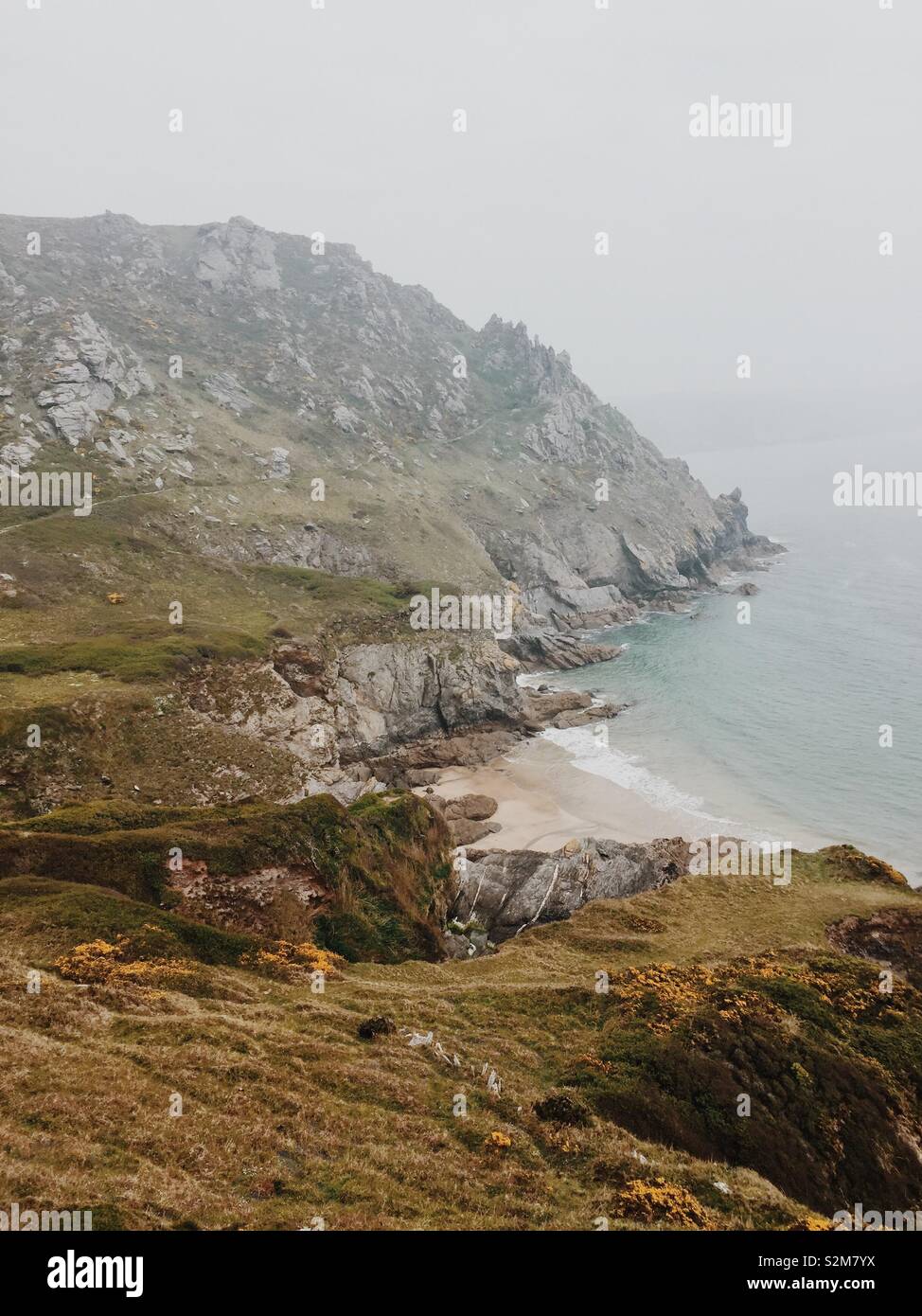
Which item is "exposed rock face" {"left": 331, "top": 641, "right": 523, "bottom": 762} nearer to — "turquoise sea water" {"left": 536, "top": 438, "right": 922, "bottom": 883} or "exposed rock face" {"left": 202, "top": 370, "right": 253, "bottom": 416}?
"turquoise sea water" {"left": 536, "top": 438, "right": 922, "bottom": 883}

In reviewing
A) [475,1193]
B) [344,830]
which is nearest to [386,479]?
[344,830]

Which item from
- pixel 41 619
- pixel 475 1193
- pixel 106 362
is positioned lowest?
pixel 475 1193

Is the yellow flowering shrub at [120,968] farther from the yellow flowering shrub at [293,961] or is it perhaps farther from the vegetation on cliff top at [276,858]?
the vegetation on cliff top at [276,858]

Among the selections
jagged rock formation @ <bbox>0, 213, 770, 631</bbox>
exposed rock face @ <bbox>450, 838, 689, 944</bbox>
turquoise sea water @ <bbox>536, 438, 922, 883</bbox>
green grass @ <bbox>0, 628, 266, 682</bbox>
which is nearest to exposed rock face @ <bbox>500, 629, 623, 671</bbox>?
turquoise sea water @ <bbox>536, 438, 922, 883</bbox>

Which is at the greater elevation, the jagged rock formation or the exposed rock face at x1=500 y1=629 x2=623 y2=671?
the jagged rock formation

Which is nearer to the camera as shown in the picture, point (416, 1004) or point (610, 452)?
point (416, 1004)

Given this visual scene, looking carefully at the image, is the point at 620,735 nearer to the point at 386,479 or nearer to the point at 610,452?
the point at 386,479

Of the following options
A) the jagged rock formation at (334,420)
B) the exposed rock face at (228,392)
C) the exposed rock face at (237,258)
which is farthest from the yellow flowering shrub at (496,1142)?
the exposed rock face at (237,258)
